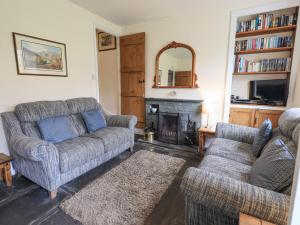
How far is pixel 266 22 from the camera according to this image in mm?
2678

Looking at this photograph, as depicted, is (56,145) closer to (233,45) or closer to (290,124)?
(290,124)

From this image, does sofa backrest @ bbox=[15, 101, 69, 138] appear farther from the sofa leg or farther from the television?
the television

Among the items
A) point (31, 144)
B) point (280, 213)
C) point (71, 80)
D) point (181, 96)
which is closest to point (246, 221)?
point (280, 213)

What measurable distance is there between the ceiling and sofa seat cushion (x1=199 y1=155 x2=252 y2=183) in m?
2.56

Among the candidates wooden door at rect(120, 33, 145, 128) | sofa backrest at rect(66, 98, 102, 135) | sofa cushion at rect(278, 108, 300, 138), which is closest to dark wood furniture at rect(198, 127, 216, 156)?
sofa cushion at rect(278, 108, 300, 138)

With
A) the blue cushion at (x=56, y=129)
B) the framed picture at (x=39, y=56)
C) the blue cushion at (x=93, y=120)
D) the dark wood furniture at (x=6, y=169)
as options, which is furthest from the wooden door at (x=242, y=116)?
the dark wood furniture at (x=6, y=169)

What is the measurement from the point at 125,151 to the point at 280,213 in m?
2.44

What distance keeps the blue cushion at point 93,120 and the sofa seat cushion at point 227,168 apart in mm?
1814

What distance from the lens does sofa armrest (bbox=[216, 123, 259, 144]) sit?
2.19 m

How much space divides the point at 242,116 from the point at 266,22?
158 cm

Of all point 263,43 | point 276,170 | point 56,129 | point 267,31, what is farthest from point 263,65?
point 56,129

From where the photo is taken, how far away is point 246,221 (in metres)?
0.83

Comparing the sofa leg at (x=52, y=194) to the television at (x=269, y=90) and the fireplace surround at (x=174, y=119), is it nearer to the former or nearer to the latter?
the fireplace surround at (x=174, y=119)

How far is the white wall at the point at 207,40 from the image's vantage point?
9.58 feet
